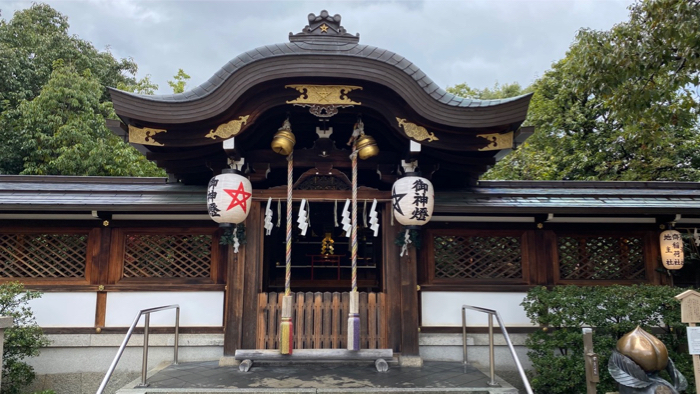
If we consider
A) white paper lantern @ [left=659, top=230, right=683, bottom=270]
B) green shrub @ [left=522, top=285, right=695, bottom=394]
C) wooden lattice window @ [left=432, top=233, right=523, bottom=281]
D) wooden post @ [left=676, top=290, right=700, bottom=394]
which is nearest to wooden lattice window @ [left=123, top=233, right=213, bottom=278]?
wooden lattice window @ [left=432, top=233, right=523, bottom=281]

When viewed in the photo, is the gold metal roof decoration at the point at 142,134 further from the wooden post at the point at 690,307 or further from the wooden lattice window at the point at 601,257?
the wooden post at the point at 690,307

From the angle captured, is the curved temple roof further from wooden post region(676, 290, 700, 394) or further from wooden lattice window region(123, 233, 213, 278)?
wooden post region(676, 290, 700, 394)

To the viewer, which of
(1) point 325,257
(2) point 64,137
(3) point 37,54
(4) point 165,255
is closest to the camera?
(4) point 165,255

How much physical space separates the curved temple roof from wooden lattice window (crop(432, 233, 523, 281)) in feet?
7.30

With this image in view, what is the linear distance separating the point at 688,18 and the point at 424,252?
478 centimetres

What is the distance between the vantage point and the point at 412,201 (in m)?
6.37

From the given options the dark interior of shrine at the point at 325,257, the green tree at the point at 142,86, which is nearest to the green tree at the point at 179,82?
the green tree at the point at 142,86

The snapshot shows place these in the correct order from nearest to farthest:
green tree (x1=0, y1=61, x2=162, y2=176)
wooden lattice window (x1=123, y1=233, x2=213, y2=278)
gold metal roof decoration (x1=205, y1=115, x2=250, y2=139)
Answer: gold metal roof decoration (x1=205, y1=115, x2=250, y2=139)
wooden lattice window (x1=123, y1=233, x2=213, y2=278)
green tree (x1=0, y1=61, x2=162, y2=176)

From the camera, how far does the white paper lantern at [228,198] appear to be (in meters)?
6.29

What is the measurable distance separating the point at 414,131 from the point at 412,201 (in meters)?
0.96

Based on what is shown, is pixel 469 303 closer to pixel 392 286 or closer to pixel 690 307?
pixel 392 286

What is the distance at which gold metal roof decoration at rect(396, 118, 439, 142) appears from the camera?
6.32 m

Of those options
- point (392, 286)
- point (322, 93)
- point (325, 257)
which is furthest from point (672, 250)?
point (325, 257)

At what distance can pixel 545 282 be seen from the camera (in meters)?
7.48
